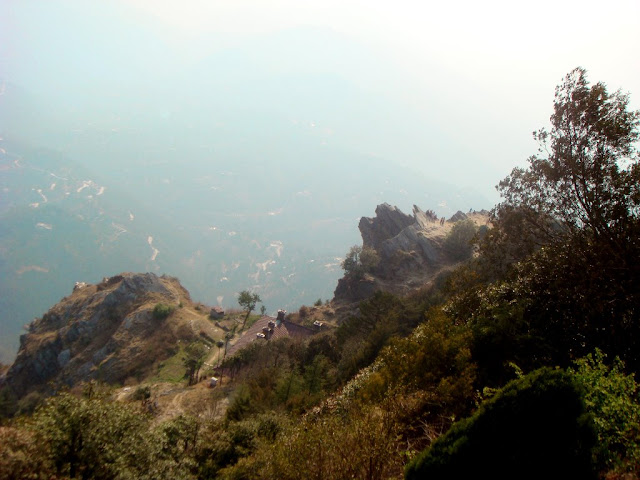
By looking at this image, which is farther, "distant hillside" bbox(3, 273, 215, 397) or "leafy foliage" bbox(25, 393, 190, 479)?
"distant hillside" bbox(3, 273, 215, 397)

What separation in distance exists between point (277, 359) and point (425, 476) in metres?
40.7

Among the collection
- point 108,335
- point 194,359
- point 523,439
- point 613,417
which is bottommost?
point 108,335

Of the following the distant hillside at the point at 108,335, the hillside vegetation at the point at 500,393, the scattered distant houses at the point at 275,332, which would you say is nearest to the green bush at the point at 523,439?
the hillside vegetation at the point at 500,393

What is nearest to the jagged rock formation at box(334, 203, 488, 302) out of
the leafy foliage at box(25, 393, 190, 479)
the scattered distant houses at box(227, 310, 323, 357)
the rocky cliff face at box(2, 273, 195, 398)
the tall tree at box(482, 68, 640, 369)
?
the scattered distant houses at box(227, 310, 323, 357)

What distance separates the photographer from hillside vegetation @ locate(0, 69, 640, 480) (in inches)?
322

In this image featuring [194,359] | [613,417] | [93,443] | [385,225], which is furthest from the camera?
[385,225]

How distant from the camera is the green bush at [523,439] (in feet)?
25.2

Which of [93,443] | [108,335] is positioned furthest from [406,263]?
[108,335]

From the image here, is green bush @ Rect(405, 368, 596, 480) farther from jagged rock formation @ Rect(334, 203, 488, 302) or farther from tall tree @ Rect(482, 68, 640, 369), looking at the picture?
jagged rock formation @ Rect(334, 203, 488, 302)

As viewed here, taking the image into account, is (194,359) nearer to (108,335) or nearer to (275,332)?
(275,332)

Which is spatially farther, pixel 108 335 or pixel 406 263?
pixel 108 335

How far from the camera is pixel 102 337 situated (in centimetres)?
7644

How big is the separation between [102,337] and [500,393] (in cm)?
8815

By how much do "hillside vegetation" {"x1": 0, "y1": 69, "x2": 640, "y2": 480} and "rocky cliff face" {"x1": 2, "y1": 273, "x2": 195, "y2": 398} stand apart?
48340 millimetres
